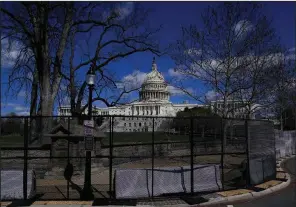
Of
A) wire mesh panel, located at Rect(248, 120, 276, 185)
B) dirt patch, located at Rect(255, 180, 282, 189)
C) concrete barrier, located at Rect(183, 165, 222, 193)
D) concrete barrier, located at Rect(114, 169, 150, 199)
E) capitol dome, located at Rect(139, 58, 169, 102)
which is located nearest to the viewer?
concrete barrier, located at Rect(114, 169, 150, 199)

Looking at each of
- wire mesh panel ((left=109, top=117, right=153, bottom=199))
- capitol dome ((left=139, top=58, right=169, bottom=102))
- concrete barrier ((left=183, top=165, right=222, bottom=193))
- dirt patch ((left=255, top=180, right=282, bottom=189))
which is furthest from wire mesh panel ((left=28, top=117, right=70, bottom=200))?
capitol dome ((left=139, top=58, right=169, bottom=102))

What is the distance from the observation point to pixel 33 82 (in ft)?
87.4

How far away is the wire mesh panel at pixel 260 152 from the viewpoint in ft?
41.8

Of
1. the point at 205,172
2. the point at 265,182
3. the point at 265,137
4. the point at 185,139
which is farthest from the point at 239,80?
the point at 205,172

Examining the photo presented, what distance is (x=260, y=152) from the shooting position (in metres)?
13.6

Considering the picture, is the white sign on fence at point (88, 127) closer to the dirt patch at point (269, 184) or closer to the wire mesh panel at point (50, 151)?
the wire mesh panel at point (50, 151)

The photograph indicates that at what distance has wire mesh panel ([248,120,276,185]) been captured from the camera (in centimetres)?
1273

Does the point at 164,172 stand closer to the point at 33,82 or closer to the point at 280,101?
the point at 33,82

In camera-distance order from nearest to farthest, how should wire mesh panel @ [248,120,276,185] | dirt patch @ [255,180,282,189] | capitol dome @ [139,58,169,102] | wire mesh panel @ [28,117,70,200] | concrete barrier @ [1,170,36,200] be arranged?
concrete barrier @ [1,170,36,200] → dirt patch @ [255,180,282,189] → wire mesh panel @ [248,120,276,185] → wire mesh panel @ [28,117,70,200] → capitol dome @ [139,58,169,102]

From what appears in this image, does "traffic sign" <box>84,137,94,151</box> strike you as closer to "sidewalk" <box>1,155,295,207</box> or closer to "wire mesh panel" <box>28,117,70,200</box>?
"sidewalk" <box>1,155,295,207</box>

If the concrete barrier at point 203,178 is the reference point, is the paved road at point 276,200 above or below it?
below

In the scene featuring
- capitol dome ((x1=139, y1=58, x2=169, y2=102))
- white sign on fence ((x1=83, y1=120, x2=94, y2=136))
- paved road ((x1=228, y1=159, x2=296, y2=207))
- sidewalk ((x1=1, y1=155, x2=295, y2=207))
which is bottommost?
paved road ((x1=228, y1=159, x2=296, y2=207))

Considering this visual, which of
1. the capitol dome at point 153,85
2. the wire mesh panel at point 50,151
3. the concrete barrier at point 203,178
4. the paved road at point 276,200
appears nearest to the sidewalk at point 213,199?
the paved road at point 276,200

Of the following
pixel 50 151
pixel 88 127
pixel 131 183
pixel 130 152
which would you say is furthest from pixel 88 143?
pixel 130 152
